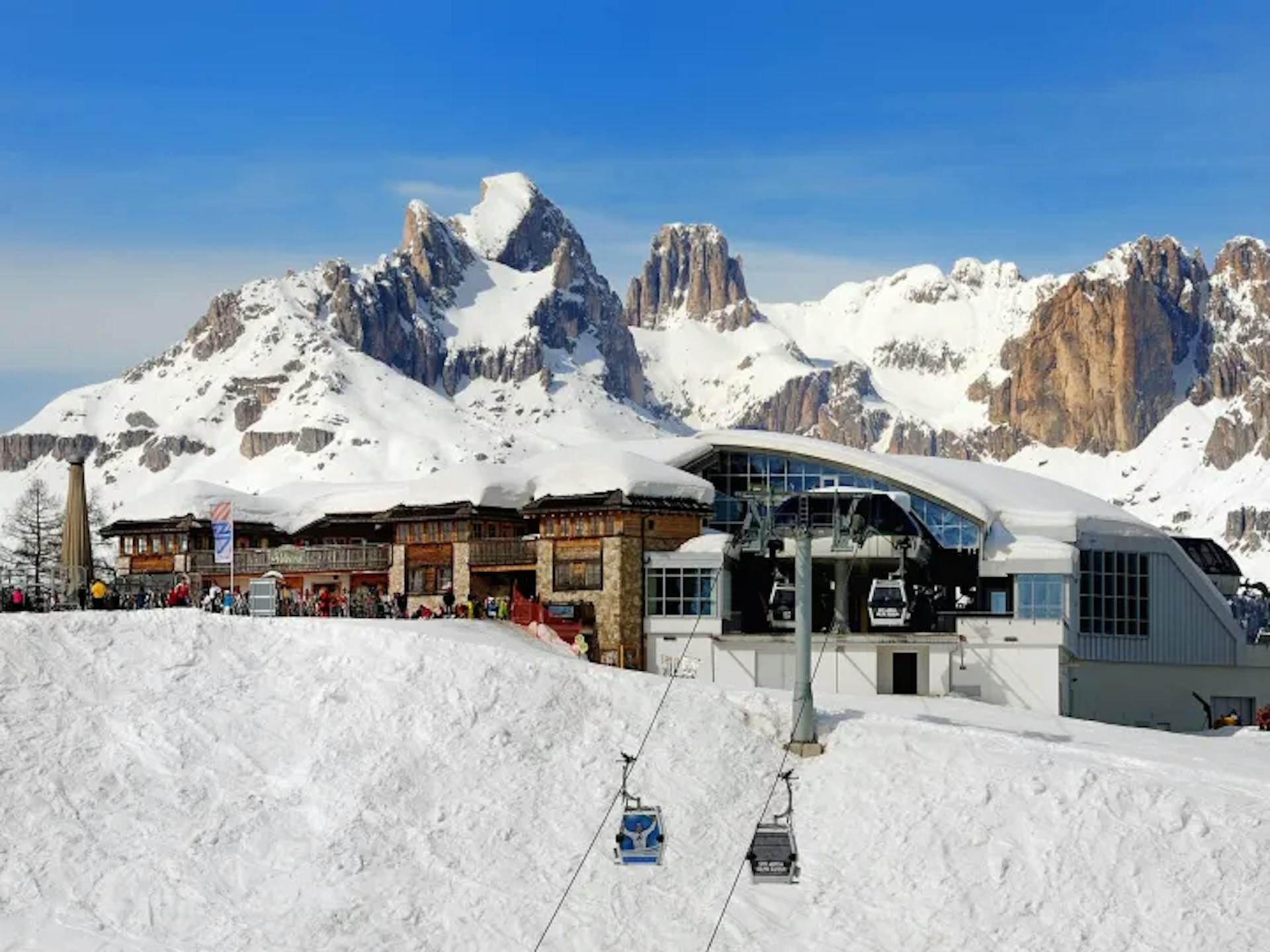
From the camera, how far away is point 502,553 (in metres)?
80.7

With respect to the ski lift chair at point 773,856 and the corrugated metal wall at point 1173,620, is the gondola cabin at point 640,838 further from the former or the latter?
the corrugated metal wall at point 1173,620

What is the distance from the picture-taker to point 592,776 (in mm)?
50219

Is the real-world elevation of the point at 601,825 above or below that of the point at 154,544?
below

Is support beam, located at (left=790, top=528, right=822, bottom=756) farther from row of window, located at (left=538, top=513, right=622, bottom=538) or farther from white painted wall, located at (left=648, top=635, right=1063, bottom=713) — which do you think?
row of window, located at (left=538, top=513, right=622, bottom=538)

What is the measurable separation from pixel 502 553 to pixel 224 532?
12865 mm

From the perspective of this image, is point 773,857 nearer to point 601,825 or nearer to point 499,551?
point 601,825

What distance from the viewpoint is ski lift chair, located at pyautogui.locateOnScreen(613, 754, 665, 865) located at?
140 ft

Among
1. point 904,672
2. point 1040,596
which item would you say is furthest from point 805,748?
point 1040,596

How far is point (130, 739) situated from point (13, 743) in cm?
282

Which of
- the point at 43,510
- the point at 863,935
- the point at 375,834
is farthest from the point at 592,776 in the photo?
the point at 43,510

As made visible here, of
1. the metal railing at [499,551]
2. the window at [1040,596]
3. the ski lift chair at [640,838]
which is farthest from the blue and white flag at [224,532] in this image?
the ski lift chair at [640,838]

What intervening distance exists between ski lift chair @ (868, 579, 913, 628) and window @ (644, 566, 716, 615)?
6467 millimetres

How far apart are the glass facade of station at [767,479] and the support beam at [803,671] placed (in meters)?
30.3

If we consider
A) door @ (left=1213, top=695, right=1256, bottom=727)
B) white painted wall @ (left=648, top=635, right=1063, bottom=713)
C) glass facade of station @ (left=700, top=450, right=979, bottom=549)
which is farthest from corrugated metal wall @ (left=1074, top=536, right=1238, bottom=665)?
glass facade of station @ (left=700, top=450, right=979, bottom=549)
